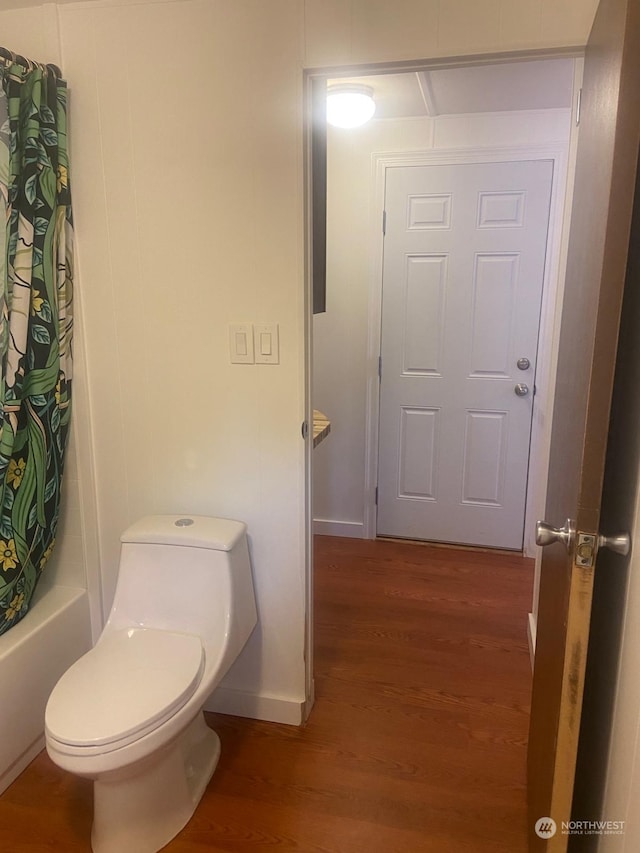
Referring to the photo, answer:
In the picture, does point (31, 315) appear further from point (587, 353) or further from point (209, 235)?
point (587, 353)

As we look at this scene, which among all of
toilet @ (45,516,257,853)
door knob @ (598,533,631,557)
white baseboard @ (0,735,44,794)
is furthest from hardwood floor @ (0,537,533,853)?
door knob @ (598,533,631,557)

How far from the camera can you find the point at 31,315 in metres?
1.74

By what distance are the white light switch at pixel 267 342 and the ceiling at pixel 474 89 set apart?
1127 millimetres

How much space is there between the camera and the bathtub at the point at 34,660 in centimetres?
174

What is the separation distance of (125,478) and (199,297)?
0.65 metres

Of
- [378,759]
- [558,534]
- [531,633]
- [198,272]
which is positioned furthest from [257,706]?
[198,272]

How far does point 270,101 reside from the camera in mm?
1656

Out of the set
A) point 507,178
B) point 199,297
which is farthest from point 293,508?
point 507,178

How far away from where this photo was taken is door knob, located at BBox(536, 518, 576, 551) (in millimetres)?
1090

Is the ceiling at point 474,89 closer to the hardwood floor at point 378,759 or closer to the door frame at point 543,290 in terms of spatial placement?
the door frame at point 543,290

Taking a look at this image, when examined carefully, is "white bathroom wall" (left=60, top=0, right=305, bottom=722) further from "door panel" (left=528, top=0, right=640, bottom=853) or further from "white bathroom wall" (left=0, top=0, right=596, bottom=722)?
"door panel" (left=528, top=0, right=640, bottom=853)

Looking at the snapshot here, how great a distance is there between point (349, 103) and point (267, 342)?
135 centimetres

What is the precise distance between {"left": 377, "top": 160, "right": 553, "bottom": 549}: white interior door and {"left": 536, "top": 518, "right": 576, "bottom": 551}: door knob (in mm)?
2029

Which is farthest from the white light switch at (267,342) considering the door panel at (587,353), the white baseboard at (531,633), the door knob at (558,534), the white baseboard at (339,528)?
the white baseboard at (339,528)
